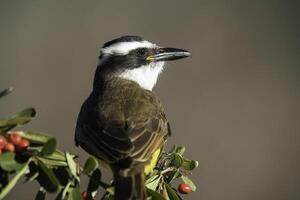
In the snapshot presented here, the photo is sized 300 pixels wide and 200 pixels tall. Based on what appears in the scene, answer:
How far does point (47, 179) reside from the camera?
12.1ft

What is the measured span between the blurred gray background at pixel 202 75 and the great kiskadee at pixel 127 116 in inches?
138

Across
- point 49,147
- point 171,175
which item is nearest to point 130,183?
point 171,175

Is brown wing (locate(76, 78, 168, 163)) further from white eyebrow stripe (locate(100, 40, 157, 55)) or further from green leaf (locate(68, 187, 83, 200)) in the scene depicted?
green leaf (locate(68, 187, 83, 200))

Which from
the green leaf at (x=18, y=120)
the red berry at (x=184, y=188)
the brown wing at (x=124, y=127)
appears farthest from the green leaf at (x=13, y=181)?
the red berry at (x=184, y=188)

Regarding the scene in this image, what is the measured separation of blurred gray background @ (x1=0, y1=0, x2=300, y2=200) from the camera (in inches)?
431

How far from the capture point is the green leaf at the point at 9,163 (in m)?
3.61

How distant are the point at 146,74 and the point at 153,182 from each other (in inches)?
90.5

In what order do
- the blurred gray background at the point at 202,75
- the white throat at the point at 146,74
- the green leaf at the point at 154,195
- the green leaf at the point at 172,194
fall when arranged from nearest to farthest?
1. the green leaf at the point at 154,195
2. the green leaf at the point at 172,194
3. the white throat at the point at 146,74
4. the blurred gray background at the point at 202,75

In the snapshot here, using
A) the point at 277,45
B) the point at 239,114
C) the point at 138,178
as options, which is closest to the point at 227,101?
the point at 239,114

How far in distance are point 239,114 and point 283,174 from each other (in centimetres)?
124

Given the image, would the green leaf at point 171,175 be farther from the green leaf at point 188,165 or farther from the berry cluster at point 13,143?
the berry cluster at point 13,143

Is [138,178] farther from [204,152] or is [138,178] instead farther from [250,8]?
[250,8]

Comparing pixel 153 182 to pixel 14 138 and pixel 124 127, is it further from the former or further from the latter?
pixel 14 138

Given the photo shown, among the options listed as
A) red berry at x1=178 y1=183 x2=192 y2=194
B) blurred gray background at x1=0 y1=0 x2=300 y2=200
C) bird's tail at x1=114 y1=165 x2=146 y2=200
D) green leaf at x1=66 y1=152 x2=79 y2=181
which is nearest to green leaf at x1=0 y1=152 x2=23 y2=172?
green leaf at x1=66 y1=152 x2=79 y2=181
